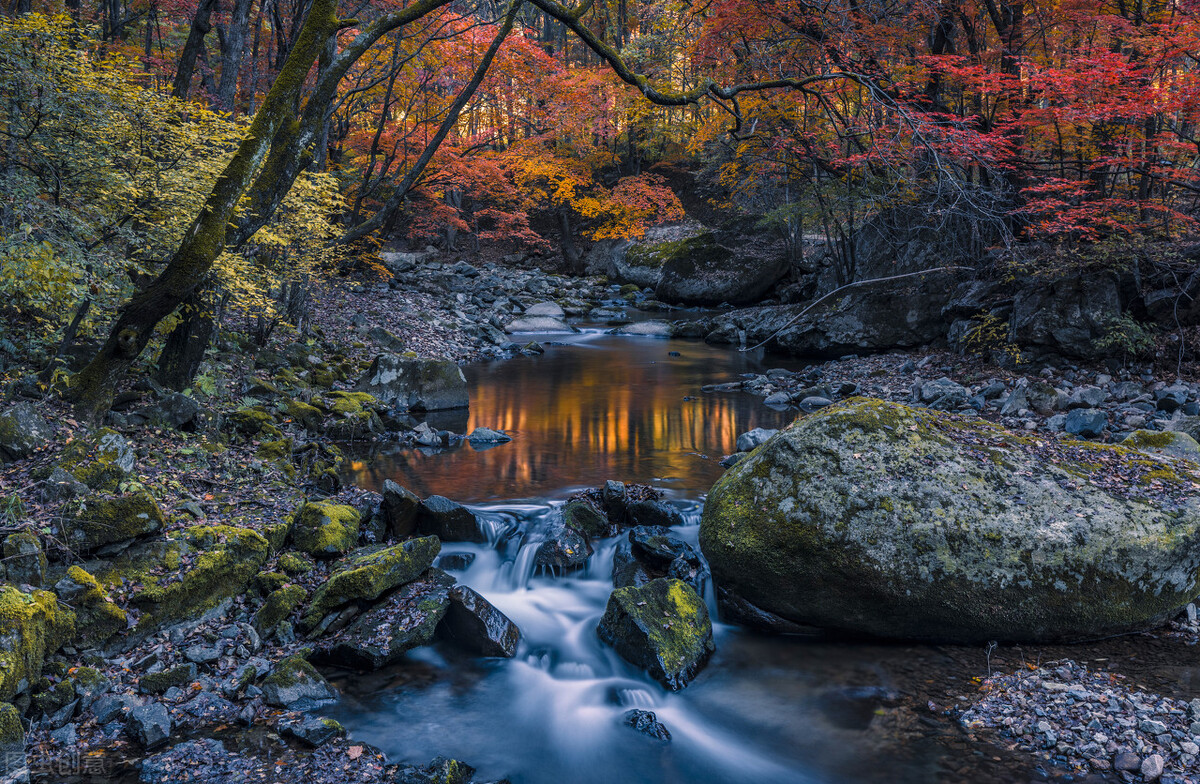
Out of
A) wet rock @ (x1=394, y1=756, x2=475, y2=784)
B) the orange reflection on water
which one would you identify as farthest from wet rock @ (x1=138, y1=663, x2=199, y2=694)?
the orange reflection on water

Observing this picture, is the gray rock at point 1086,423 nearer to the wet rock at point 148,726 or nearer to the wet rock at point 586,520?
the wet rock at point 586,520

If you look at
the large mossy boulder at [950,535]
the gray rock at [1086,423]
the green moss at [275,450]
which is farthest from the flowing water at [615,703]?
the gray rock at [1086,423]

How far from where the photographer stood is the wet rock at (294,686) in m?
4.38

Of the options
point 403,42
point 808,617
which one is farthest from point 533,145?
point 808,617

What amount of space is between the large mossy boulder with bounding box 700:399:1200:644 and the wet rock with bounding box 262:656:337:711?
3184mm

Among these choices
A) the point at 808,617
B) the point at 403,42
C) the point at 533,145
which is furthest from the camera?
the point at 533,145

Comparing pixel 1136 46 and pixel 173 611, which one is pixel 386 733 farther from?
pixel 1136 46

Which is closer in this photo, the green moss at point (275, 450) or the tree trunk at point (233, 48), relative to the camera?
the green moss at point (275, 450)

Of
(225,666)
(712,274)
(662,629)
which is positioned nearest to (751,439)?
(662,629)

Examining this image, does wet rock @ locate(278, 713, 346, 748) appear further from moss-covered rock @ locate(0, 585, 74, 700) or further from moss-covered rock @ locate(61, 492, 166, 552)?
moss-covered rock @ locate(61, 492, 166, 552)

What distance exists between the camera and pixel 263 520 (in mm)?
6086

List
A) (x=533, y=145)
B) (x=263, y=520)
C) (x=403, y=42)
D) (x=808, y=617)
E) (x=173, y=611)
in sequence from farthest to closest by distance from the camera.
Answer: (x=533, y=145) → (x=403, y=42) → (x=263, y=520) → (x=808, y=617) → (x=173, y=611)

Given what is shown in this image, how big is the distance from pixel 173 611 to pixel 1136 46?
47.9 ft

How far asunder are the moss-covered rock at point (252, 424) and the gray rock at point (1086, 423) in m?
10.3
